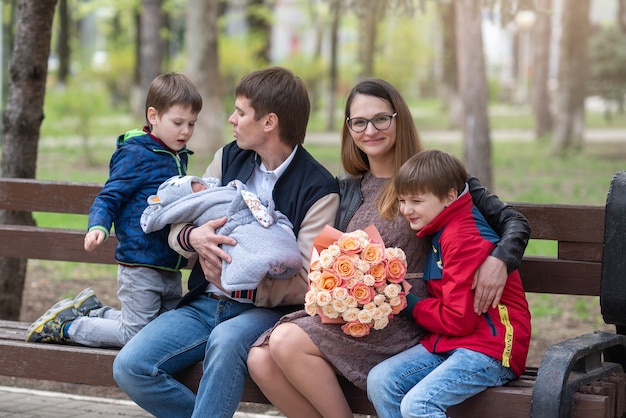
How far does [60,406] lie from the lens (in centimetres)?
525

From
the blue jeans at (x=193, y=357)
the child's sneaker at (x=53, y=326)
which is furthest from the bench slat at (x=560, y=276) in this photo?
the child's sneaker at (x=53, y=326)

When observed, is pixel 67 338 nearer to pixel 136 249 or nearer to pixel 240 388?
pixel 136 249

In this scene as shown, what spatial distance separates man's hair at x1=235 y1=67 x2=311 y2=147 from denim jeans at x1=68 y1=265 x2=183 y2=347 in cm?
80

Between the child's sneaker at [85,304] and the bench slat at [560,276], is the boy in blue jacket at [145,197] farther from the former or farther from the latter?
the bench slat at [560,276]

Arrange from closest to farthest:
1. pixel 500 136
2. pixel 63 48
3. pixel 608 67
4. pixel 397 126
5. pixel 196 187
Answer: pixel 397 126, pixel 196 187, pixel 608 67, pixel 500 136, pixel 63 48

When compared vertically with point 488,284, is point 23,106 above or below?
above

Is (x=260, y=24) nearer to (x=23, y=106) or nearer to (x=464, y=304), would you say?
(x=23, y=106)

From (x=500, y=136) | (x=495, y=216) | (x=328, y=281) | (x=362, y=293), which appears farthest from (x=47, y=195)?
(x=500, y=136)

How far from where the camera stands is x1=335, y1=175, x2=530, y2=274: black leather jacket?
3660 millimetres

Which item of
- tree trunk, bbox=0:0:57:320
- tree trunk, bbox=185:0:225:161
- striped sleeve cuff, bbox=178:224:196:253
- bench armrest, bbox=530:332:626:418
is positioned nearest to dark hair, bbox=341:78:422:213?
striped sleeve cuff, bbox=178:224:196:253

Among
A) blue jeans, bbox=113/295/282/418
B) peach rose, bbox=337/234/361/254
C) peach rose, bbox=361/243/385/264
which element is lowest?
blue jeans, bbox=113/295/282/418

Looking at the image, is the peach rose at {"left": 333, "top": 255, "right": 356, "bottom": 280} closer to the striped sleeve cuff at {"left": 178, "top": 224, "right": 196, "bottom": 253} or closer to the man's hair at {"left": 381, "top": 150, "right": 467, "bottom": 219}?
the man's hair at {"left": 381, "top": 150, "right": 467, "bottom": 219}

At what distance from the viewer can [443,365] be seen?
3523 millimetres

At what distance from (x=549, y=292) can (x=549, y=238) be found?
238 mm
